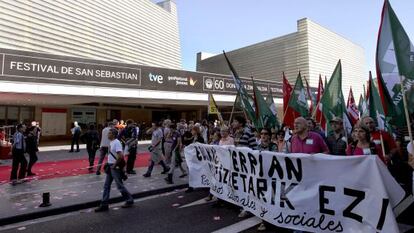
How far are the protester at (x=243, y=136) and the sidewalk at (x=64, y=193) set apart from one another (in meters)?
2.69

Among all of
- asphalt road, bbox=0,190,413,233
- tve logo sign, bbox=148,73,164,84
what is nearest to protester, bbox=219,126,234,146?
asphalt road, bbox=0,190,413,233

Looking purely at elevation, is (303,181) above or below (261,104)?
below

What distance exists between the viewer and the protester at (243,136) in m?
6.72

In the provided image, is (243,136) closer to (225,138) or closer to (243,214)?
(225,138)

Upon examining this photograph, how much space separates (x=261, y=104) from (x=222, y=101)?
1574cm

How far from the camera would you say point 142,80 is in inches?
789

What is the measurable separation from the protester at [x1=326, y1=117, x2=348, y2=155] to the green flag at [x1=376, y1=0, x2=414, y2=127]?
5.77ft

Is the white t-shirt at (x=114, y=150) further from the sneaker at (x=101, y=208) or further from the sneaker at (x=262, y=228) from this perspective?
the sneaker at (x=262, y=228)

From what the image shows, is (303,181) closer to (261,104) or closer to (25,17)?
(261,104)

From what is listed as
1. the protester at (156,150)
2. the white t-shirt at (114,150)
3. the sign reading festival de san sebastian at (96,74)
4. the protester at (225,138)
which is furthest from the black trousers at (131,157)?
the sign reading festival de san sebastian at (96,74)

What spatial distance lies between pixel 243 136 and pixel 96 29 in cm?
3830

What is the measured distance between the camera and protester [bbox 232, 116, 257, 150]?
22.1 feet

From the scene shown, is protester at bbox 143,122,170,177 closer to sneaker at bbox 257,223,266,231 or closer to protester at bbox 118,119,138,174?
protester at bbox 118,119,138,174

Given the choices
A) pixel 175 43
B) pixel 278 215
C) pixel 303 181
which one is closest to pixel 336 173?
pixel 303 181
